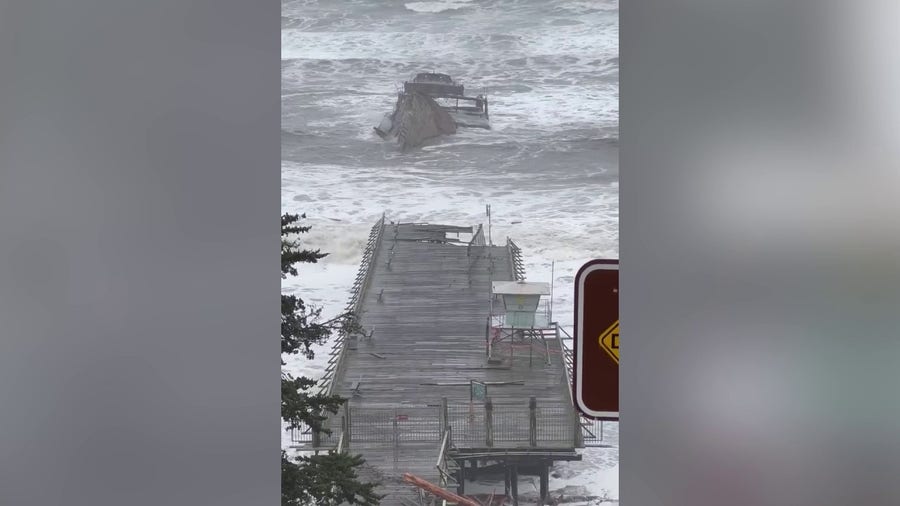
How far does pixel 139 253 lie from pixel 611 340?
21.8 inches

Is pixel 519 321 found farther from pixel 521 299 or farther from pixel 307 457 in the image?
pixel 307 457

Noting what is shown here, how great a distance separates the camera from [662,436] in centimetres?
56

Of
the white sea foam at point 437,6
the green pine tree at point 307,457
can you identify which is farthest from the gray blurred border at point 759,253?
the white sea foam at point 437,6

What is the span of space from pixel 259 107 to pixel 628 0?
0.80 ft

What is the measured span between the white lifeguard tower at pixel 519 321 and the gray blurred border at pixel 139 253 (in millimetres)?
5591

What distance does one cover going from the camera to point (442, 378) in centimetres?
623

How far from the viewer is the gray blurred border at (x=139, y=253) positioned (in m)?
0.49

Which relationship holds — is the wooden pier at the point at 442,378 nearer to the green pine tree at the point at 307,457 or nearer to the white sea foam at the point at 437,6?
the green pine tree at the point at 307,457

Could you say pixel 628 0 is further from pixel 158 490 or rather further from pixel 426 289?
pixel 426 289

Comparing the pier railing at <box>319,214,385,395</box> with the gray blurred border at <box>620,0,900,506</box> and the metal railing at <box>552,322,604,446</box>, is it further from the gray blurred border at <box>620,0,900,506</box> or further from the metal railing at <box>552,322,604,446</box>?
the gray blurred border at <box>620,0,900,506</box>

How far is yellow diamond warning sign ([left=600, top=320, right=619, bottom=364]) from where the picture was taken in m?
0.93

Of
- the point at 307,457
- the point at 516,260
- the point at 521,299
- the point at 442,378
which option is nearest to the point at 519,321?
the point at 521,299

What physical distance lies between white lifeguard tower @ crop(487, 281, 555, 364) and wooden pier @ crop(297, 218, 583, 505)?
0.05 feet

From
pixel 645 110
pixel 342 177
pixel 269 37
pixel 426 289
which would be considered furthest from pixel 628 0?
pixel 426 289
